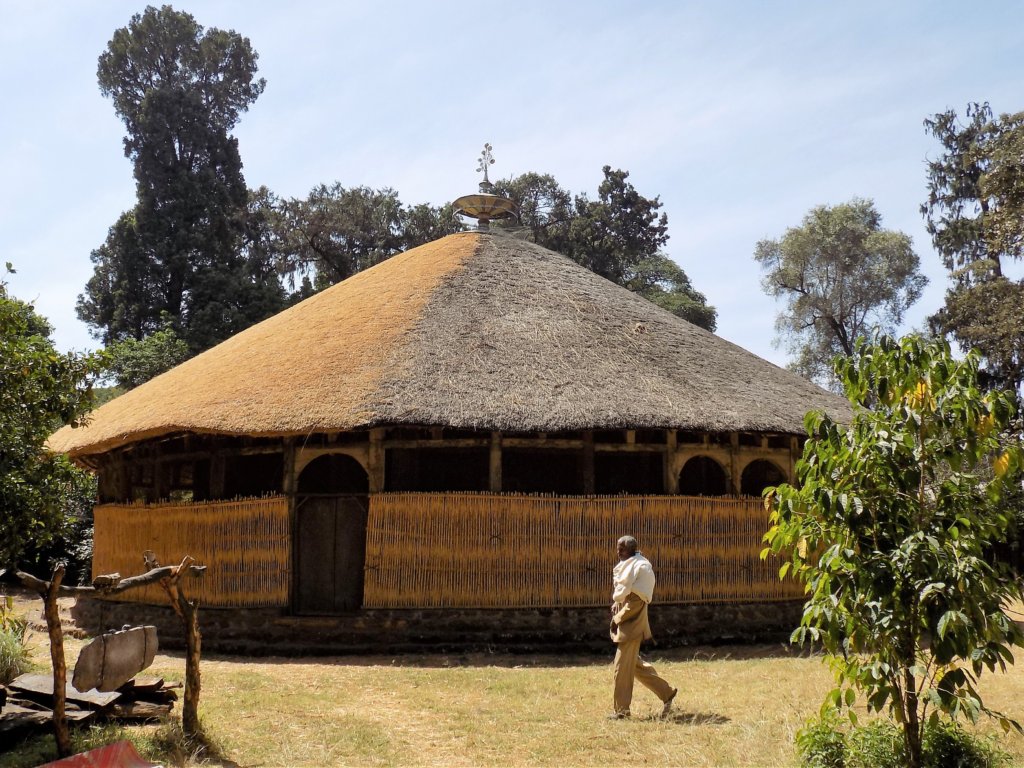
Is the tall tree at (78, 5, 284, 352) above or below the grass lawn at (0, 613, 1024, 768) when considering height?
above

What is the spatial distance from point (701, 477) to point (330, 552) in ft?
19.2

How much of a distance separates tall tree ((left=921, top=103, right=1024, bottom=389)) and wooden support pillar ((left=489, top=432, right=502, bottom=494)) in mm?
12519

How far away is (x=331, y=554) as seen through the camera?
1260cm

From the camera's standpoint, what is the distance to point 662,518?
1190 centimetres

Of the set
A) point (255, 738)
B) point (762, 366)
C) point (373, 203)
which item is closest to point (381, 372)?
point (255, 738)

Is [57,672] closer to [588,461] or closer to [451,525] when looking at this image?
[451,525]

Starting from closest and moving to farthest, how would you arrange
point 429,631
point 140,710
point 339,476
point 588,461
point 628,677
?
point 140,710, point 628,677, point 429,631, point 588,461, point 339,476

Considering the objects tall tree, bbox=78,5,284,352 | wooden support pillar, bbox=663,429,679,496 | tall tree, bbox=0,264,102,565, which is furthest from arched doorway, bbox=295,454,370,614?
tall tree, bbox=78,5,284,352

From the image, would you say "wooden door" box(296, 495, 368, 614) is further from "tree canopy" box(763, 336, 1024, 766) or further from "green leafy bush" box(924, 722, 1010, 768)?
"green leafy bush" box(924, 722, 1010, 768)

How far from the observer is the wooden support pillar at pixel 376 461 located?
11.5 meters

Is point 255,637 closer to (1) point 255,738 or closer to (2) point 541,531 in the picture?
(2) point 541,531

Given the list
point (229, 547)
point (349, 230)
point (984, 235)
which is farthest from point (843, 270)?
point (229, 547)

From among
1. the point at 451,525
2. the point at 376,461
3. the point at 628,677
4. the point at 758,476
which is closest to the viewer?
the point at 628,677

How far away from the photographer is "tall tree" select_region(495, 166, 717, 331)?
1414 inches
